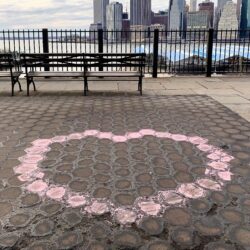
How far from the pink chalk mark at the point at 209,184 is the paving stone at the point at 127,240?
3.69ft

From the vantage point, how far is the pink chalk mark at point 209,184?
347 cm

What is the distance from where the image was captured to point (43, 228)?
2.76 metres

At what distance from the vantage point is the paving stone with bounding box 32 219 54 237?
106 inches

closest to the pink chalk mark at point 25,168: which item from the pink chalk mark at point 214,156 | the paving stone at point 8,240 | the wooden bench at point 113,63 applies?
the paving stone at point 8,240

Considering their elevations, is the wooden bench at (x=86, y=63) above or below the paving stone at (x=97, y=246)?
above

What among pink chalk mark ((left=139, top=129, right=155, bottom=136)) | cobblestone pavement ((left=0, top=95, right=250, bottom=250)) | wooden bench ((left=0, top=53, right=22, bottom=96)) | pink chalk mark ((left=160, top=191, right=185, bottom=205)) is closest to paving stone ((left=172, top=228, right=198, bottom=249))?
cobblestone pavement ((left=0, top=95, right=250, bottom=250))

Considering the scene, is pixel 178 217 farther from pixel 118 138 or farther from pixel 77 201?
pixel 118 138

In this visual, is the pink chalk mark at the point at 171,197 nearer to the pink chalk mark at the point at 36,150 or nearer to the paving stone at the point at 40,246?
the paving stone at the point at 40,246

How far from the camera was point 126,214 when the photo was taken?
117 inches

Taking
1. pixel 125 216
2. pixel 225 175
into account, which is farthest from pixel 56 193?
pixel 225 175

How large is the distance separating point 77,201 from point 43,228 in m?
0.49

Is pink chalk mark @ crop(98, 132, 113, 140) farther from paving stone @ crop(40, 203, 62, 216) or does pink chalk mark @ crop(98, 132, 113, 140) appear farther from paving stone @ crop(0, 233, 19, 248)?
paving stone @ crop(0, 233, 19, 248)

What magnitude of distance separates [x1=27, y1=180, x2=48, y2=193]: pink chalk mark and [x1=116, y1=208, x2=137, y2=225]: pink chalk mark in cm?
86

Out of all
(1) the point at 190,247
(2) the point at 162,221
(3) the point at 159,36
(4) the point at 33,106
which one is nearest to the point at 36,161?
(2) the point at 162,221
